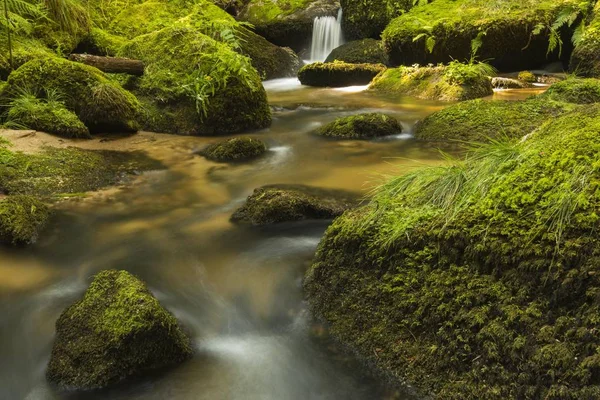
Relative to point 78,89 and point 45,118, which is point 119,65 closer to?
point 78,89

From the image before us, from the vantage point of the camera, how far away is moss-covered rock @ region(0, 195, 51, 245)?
419 cm

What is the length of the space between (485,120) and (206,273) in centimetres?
494

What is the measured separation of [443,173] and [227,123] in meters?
5.55

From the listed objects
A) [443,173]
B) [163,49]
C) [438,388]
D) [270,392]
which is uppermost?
[163,49]

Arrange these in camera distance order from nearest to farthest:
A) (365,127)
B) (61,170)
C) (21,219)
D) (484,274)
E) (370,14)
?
1. (484,274)
2. (21,219)
3. (61,170)
4. (365,127)
5. (370,14)

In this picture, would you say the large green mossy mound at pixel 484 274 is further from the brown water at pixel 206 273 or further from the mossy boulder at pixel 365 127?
the mossy boulder at pixel 365 127

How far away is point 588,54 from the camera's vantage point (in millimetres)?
9742

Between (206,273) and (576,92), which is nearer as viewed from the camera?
(206,273)

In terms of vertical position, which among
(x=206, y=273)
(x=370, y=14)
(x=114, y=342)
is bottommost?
(x=206, y=273)

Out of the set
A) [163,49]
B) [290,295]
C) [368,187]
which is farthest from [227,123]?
[290,295]

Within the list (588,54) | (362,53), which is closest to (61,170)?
(588,54)

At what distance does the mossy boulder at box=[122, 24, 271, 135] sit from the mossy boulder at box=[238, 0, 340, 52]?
27.6 feet

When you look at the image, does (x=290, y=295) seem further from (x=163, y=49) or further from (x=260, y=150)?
(x=163, y=49)

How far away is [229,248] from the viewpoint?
13.9 ft
